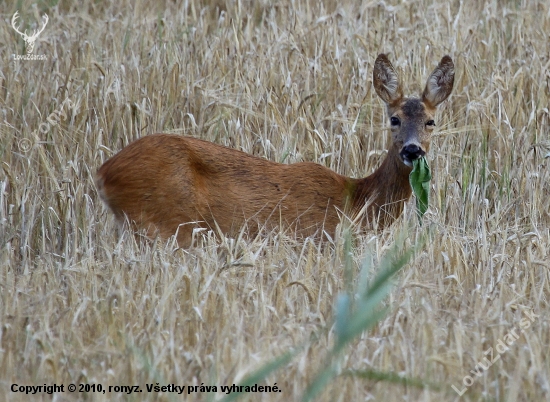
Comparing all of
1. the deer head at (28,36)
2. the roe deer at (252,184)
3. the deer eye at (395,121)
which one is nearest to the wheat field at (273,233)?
the deer head at (28,36)

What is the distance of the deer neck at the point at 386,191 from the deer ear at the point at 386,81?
498 mm

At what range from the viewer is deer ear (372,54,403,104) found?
6.61m

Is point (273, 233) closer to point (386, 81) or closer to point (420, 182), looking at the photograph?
point (420, 182)

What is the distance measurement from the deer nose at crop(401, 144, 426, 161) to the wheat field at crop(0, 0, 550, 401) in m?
0.35

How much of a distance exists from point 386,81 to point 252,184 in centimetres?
136

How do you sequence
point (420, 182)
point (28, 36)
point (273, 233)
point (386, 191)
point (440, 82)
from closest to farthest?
1. point (273, 233)
2. point (420, 182)
3. point (386, 191)
4. point (440, 82)
5. point (28, 36)

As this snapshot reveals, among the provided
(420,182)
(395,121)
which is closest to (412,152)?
(420,182)

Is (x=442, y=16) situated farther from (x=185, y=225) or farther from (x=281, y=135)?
(x=185, y=225)

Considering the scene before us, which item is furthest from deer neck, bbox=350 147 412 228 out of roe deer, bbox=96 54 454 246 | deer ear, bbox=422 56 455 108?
deer ear, bbox=422 56 455 108

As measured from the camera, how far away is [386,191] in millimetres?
6273

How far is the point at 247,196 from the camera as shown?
590 centimetres

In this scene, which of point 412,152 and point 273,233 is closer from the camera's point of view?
point 273,233

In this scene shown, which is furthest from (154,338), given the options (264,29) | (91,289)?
(264,29)

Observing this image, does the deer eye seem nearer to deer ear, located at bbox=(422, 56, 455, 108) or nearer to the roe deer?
the roe deer
